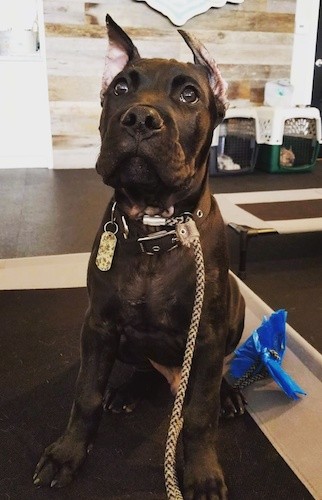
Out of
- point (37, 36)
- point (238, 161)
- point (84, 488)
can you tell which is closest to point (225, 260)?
point (84, 488)

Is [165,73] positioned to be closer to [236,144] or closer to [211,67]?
[211,67]

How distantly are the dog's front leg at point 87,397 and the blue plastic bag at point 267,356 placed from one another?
0.43 meters

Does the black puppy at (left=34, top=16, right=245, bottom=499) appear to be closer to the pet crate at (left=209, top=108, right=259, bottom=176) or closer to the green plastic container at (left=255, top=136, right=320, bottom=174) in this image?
the pet crate at (left=209, top=108, right=259, bottom=176)

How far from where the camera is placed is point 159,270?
1.07 metres

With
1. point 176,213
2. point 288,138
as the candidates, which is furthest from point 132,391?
point 288,138

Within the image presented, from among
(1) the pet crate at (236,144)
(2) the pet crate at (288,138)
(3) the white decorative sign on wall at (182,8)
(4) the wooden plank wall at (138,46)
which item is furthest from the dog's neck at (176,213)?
(3) the white decorative sign on wall at (182,8)

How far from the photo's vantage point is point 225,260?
45.3 inches

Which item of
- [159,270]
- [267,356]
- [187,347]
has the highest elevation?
[159,270]

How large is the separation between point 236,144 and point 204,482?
128 inches

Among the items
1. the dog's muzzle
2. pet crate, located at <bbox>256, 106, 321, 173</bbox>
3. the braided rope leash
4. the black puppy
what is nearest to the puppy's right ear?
the black puppy

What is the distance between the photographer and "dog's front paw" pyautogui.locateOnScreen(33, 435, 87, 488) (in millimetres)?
1084

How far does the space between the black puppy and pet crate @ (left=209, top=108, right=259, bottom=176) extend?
2865mm

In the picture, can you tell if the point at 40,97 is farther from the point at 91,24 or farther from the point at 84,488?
the point at 84,488

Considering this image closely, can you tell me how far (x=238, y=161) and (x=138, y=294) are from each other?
3.16 metres
